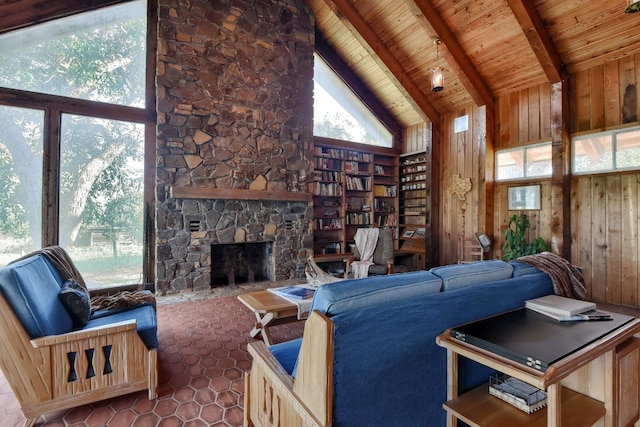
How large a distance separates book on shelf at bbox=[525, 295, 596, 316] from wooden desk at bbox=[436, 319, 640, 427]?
0.46 feet

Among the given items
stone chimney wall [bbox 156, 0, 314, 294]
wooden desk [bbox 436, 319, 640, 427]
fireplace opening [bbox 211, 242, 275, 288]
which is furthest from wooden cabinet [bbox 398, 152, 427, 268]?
wooden desk [bbox 436, 319, 640, 427]

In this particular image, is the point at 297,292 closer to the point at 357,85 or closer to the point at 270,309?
the point at 270,309

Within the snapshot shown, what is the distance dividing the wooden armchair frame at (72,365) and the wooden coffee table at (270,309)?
755 mm

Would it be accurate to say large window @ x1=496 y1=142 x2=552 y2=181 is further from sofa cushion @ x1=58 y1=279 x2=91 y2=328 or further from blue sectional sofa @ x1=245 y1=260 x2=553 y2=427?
sofa cushion @ x1=58 y1=279 x2=91 y2=328

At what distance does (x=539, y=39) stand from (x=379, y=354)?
15.0ft

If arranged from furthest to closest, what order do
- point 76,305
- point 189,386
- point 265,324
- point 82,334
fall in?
1. point 265,324
2. point 189,386
3. point 76,305
4. point 82,334

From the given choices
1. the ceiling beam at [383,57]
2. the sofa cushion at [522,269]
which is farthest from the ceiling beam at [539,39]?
the sofa cushion at [522,269]

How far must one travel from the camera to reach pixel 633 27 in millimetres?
3533

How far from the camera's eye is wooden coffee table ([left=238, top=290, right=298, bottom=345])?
7.79ft

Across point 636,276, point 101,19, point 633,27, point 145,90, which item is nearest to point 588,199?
point 636,276

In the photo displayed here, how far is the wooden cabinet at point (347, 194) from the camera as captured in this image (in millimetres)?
5852

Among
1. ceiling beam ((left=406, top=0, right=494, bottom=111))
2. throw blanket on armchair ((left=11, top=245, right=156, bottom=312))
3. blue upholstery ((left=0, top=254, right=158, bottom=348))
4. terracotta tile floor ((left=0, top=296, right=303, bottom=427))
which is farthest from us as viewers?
ceiling beam ((left=406, top=0, right=494, bottom=111))

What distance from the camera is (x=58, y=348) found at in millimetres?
1681

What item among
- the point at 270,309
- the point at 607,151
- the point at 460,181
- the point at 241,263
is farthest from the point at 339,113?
the point at 270,309
